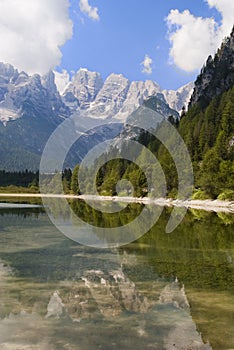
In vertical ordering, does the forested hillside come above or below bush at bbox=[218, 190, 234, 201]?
above

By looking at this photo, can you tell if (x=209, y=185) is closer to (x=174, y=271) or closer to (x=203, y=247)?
(x=203, y=247)

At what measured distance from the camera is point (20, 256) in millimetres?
26344

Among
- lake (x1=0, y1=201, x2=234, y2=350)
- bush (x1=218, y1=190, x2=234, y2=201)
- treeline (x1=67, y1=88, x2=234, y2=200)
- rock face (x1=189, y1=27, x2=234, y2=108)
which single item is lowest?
lake (x1=0, y1=201, x2=234, y2=350)

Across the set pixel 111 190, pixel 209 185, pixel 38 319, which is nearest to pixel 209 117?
pixel 111 190

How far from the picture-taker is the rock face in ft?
549

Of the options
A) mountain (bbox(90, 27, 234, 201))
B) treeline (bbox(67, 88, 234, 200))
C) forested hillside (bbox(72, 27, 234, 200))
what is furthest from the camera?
mountain (bbox(90, 27, 234, 201))

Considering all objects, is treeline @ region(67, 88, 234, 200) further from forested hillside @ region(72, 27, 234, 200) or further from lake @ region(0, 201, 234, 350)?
lake @ region(0, 201, 234, 350)

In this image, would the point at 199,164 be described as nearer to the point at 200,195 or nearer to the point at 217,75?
the point at 200,195

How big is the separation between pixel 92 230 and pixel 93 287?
25272mm

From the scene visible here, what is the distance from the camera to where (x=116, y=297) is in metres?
16.8

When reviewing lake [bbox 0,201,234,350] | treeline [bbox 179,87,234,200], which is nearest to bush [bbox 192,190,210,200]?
treeline [bbox 179,87,234,200]

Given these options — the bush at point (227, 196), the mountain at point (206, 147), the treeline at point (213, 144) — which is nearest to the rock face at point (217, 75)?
the mountain at point (206, 147)

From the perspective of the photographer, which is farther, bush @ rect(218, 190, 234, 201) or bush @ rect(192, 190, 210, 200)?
bush @ rect(192, 190, 210, 200)

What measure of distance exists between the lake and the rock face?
148 meters
